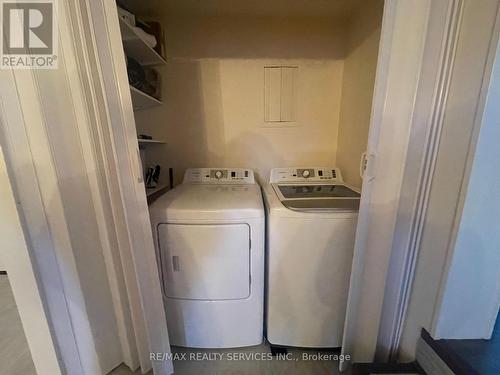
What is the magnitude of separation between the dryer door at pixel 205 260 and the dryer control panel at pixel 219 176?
2.43 ft

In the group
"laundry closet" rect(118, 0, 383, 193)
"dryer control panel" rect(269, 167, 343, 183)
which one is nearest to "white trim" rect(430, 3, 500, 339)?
"laundry closet" rect(118, 0, 383, 193)

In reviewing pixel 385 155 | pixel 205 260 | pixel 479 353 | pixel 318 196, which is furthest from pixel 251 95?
pixel 479 353

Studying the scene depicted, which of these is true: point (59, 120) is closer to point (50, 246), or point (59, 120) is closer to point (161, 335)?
point (50, 246)

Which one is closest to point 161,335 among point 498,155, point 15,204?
point 15,204

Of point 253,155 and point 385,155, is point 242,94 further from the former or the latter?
point 385,155

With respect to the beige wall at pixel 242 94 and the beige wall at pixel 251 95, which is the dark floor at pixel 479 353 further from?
the beige wall at pixel 242 94

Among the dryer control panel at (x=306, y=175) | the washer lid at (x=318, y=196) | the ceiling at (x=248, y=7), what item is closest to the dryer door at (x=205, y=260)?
the washer lid at (x=318, y=196)

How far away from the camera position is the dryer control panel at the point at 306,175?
6.32ft

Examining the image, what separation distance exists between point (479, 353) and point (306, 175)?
55.3 inches

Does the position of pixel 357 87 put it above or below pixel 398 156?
above

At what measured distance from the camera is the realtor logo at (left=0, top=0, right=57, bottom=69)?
0.84 meters

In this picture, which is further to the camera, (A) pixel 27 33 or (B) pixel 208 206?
(B) pixel 208 206

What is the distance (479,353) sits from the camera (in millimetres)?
837

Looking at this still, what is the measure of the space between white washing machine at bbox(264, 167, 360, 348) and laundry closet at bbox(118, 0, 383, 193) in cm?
68
